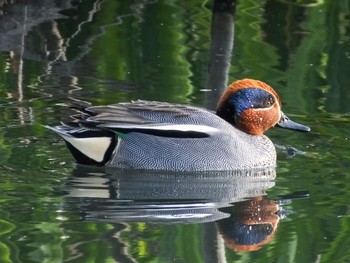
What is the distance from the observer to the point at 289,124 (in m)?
9.20

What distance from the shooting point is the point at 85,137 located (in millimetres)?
8609

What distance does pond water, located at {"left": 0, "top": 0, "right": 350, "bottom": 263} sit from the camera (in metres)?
6.86

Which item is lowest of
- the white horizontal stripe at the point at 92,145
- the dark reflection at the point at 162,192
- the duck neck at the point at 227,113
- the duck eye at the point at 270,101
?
the dark reflection at the point at 162,192

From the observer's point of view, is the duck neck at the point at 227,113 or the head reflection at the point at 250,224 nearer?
the head reflection at the point at 250,224

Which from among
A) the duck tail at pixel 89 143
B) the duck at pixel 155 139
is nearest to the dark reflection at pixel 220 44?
the duck at pixel 155 139

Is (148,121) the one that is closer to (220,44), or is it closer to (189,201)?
(189,201)

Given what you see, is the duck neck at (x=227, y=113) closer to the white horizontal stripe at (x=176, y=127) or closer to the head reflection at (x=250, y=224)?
the white horizontal stripe at (x=176, y=127)

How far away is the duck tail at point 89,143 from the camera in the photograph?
8594 mm

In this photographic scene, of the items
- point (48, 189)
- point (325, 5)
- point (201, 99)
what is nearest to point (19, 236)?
point (48, 189)

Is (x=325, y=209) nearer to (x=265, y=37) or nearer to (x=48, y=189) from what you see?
(x=48, y=189)

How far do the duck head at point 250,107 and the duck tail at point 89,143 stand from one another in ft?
3.00

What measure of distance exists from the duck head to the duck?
0.79ft

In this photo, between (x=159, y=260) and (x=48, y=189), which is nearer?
(x=159, y=260)

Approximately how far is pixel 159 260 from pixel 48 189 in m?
1.61
